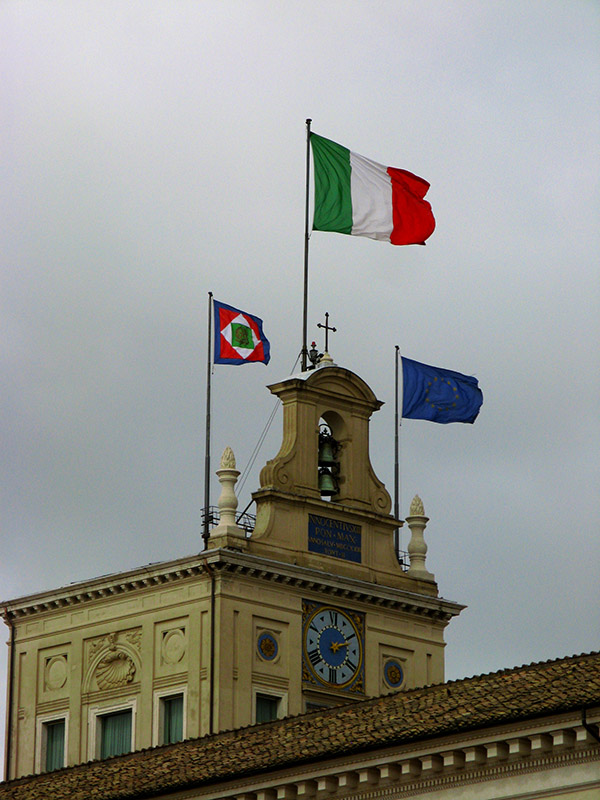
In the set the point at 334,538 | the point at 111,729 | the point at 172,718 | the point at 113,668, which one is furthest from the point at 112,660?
the point at 334,538

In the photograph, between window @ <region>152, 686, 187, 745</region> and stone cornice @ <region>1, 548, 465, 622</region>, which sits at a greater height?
stone cornice @ <region>1, 548, 465, 622</region>

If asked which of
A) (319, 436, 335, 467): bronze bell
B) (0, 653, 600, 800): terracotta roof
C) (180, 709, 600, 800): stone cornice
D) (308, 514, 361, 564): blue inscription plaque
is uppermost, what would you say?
(319, 436, 335, 467): bronze bell

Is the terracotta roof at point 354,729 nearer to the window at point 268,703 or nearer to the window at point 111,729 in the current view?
the window at point 268,703

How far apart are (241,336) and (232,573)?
6.95m

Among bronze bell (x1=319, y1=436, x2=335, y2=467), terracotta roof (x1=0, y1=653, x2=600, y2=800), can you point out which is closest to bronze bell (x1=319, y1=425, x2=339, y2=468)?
bronze bell (x1=319, y1=436, x2=335, y2=467)

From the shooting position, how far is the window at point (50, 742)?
188 ft

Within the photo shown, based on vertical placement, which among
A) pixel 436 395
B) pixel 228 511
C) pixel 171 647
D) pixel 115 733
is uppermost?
pixel 436 395

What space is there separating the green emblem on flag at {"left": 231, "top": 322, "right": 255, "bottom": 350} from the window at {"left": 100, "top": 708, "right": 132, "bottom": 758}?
9.60 metres

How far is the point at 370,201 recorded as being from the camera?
5897cm

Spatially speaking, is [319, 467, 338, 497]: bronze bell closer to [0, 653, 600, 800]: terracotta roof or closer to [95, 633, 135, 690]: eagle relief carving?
[95, 633, 135, 690]: eagle relief carving

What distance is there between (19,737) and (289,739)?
17467 mm

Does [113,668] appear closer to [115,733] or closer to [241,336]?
[115,733]

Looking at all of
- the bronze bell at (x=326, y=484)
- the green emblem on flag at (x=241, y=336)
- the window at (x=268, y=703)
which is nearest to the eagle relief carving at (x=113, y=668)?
the window at (x=268, y=703)

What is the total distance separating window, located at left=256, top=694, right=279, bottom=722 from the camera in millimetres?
54688
